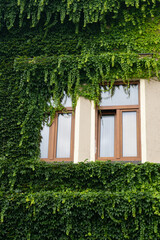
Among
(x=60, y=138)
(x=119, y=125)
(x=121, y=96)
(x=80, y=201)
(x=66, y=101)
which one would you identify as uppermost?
(x=121, y=96)

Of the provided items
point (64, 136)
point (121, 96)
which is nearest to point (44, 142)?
point (64, 136)

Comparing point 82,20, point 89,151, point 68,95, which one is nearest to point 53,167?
point 89,151

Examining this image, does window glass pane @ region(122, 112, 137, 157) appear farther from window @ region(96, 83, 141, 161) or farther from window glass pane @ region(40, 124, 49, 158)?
window glass pane @ region(40, 124, 49, 158)

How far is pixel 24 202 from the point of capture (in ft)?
30.6

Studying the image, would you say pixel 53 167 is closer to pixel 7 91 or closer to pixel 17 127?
pixel 17 127

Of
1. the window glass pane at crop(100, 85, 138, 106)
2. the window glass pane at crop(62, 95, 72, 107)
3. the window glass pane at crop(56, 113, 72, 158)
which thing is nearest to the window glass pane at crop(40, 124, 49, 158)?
the window glass pane at crop(56, 113, 72, 158)

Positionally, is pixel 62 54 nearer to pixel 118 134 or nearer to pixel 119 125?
pixel 119 125

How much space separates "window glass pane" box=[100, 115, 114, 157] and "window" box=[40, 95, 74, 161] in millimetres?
788

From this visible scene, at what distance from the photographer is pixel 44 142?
1068 centimetres

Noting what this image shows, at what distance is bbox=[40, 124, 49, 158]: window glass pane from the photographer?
10555mm

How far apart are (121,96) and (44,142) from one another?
7.75ft

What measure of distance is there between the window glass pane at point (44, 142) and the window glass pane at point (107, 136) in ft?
4.74

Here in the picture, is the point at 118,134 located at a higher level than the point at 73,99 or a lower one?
lower

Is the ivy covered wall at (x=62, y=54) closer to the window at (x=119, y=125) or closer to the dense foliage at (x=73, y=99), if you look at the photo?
the dense foliage at (x=73, y=99)
